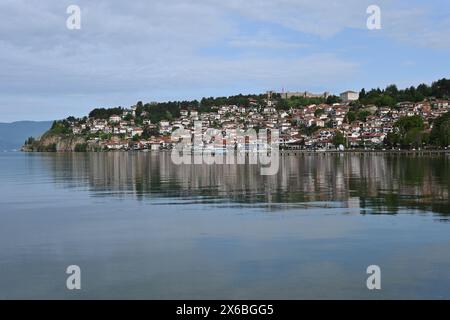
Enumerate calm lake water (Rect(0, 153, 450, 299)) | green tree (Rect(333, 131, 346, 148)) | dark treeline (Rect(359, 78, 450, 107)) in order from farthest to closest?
dark treeline (Rect(359, 78, 450, 107))
green tree (Rect(333, 131, 346, 148))
calm lake water (Rect(0, 153, 450, 299))

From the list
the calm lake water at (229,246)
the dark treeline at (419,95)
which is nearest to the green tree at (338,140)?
the dark treeline at (419,95)

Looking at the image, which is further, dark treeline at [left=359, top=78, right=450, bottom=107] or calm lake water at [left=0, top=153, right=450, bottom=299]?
dark treeline at [left=359, top=78, right=450, bottom=107]

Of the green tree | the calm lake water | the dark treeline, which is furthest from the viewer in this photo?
the dark treeline

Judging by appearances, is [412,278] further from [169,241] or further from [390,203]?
[390,203]

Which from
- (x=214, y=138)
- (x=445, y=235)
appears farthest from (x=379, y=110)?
(x=445, y=235)

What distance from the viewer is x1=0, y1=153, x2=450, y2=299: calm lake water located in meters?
10.9

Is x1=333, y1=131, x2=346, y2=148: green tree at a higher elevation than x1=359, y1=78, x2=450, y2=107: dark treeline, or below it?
below

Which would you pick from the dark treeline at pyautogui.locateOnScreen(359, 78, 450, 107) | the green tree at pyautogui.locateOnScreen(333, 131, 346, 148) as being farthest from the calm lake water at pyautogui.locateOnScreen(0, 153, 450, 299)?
the dark treeline at pyautogui.locateOnScreen(359, 78, 450, 107)

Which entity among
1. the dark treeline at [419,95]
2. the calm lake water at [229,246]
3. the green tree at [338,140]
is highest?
the dark treeline at [419,95]

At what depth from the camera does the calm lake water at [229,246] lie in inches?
428

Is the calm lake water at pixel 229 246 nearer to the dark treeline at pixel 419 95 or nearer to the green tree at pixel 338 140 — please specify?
the green tree at pixel 338 140

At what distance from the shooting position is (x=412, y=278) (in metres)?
11.4

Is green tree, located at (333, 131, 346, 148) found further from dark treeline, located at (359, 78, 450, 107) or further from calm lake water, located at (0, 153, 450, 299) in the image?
calm lake water, located at (0, 153, 450, 299)
